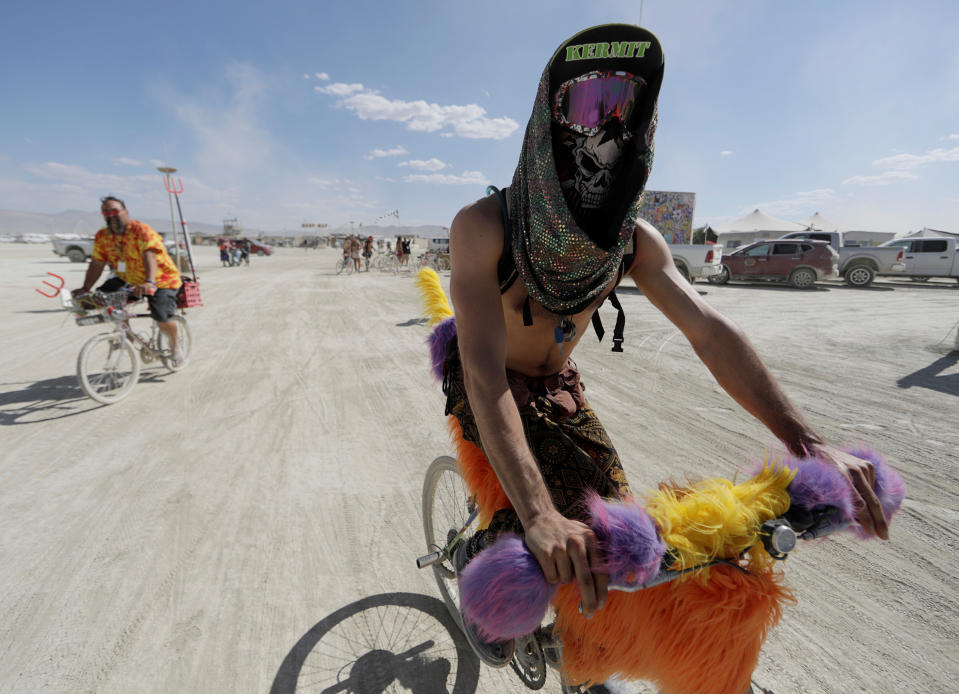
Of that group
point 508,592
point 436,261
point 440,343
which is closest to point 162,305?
point 440,343

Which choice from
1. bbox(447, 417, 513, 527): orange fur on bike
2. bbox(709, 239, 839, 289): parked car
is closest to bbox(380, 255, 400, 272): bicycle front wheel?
bbox(709, 239, 839, 289): parked car

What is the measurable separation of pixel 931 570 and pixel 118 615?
4.44m

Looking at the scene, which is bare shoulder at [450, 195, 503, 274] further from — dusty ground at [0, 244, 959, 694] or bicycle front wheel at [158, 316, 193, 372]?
bicycle front wheel at [158, 316, 193, 372]

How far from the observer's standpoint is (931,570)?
99.0 inches

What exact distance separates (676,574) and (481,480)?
90 cm

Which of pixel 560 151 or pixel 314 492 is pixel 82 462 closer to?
pixel 314 492

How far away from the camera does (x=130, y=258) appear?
542 cm

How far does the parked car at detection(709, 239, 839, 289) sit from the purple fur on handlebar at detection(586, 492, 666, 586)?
724 inches

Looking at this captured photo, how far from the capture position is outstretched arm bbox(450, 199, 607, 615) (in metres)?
0.91

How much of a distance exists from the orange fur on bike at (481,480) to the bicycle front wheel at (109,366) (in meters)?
5.07

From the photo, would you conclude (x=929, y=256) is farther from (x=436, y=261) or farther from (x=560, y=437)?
(x=560, y=437)

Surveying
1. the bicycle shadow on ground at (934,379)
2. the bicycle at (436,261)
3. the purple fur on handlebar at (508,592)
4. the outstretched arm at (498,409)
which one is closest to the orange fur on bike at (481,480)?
the outstretched arm at (498,409)

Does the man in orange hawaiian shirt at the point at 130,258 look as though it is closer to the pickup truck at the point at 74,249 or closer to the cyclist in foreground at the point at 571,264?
the cyclist in foreground at the point at 571,264

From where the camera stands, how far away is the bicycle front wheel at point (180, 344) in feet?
19.7
